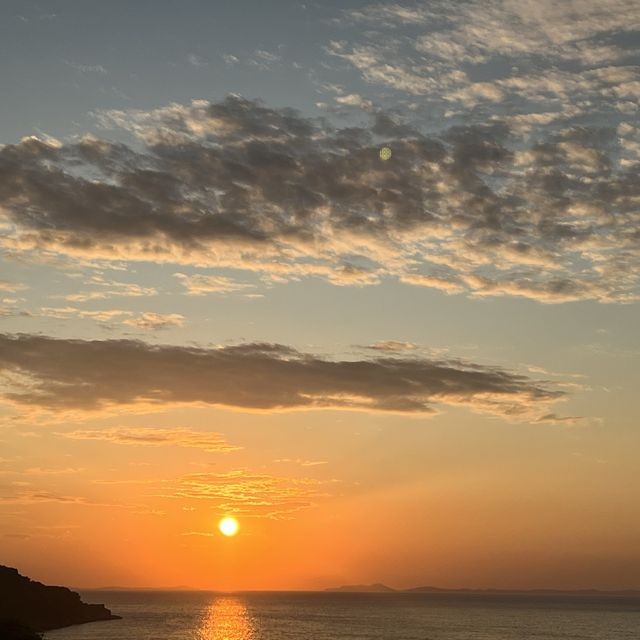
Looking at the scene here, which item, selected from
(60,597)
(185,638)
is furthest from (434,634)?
(60,597)

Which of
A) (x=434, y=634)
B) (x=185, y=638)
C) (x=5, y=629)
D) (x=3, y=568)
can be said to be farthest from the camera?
(x=434, y=634)

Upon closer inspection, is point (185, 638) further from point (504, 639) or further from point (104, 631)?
point (504, 639)

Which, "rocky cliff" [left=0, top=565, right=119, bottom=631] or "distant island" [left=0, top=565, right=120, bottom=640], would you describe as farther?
"rocky cliff" [left=0, top=565, right=119, bottom=631]

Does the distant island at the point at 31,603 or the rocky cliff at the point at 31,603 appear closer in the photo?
the distant island at the point at 31,603

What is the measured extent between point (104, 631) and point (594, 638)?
10696cm

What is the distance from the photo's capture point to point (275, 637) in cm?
18638

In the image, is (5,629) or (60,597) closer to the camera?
(5,629)

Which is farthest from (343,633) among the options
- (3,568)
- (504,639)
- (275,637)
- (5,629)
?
(5,629)

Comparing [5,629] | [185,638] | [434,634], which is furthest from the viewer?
[434,634]

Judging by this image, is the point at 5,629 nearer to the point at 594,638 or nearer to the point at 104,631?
the point at 104,631

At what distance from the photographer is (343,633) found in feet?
653

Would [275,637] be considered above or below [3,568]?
below

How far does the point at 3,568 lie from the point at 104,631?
3250cm

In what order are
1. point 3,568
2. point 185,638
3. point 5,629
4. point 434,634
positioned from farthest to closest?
point 434,634 < point 185,638 < point 3,568 < point 5,629
